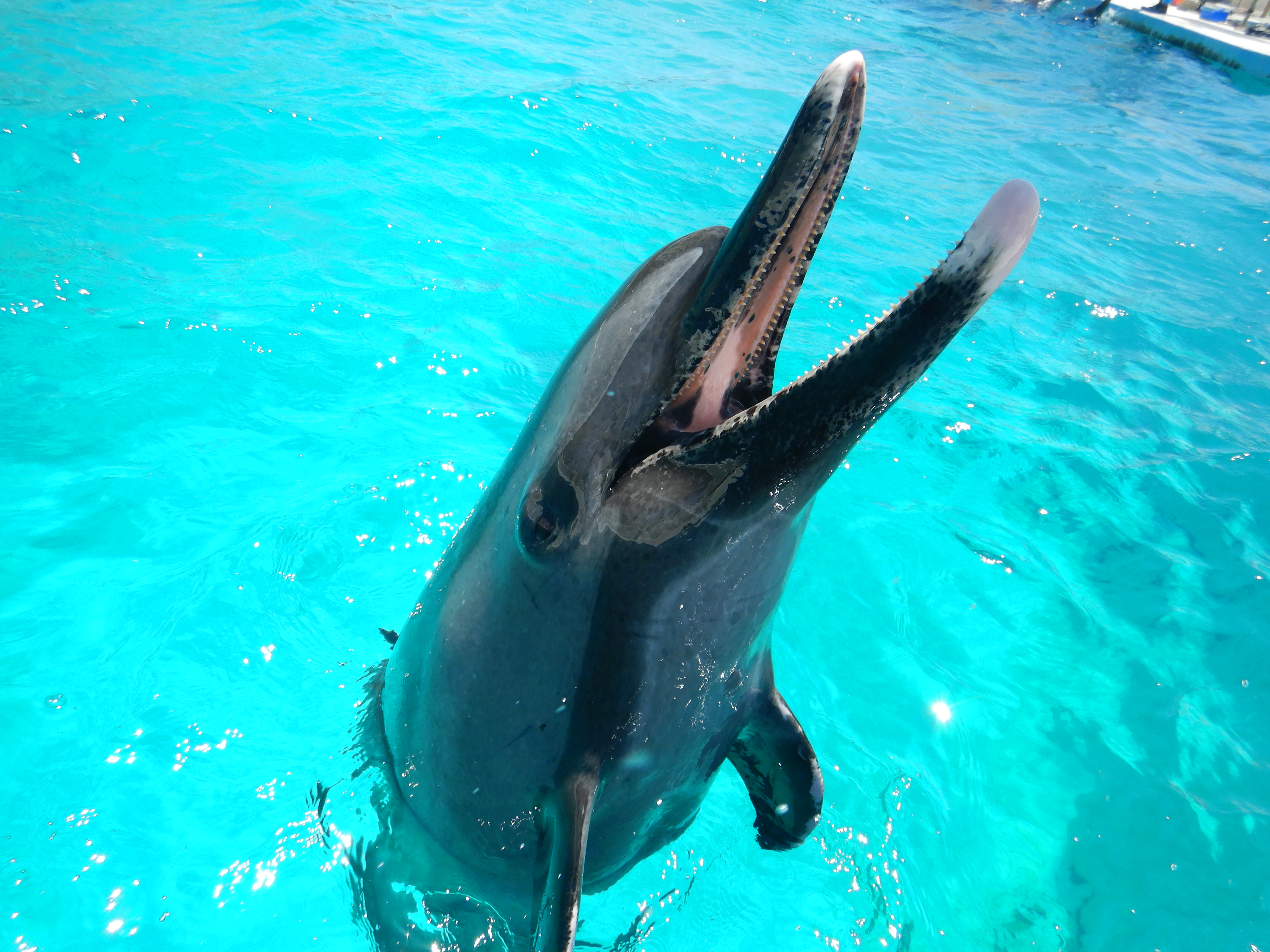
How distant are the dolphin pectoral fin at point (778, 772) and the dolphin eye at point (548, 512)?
1037 mm

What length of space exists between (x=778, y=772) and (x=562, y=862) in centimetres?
102

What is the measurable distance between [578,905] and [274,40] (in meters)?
14.3

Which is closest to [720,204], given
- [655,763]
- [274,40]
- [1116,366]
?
[1116,366]

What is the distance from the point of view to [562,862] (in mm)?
2434

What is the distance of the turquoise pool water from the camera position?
13.4 ft

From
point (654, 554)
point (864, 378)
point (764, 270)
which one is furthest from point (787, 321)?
point (654, 554)

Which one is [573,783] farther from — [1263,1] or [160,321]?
[1263,1]

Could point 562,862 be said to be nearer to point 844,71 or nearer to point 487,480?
point 844,71

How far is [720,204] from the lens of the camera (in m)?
10.9

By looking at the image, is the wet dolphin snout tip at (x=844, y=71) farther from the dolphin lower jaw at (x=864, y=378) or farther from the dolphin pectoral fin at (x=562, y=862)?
the dolphin pectoral fin at (x=562, y=862)

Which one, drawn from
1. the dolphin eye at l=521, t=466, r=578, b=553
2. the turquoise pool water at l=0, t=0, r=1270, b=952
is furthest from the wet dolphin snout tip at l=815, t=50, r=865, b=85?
the turquoise pool water at l=0, t=0, r=1270, b=952

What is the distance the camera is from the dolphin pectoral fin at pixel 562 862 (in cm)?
237

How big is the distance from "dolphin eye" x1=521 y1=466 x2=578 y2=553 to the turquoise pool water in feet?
6.52

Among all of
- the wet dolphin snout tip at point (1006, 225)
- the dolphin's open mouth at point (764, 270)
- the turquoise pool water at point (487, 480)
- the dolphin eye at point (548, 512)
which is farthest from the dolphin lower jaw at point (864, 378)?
the turquoise pool water at point (487, 480)
